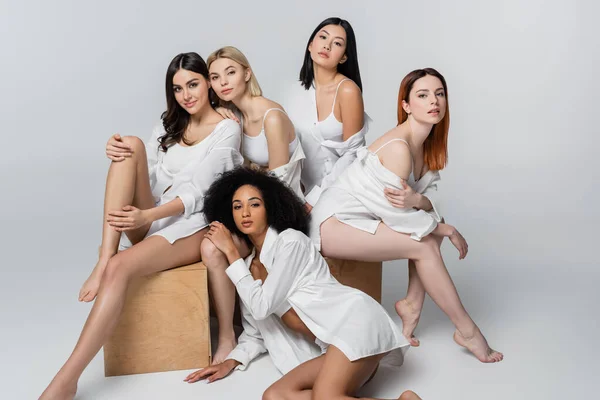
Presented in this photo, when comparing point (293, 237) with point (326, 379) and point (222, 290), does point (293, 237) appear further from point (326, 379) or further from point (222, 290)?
point (326, 379)

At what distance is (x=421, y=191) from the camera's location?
4719 mm

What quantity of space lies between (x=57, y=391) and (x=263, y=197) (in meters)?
1.31

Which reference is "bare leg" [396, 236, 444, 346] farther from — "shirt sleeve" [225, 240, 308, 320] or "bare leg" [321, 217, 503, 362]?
"shirt sleeve" [225, 240, 308, 320]

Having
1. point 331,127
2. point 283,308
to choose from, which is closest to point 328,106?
point 331,127

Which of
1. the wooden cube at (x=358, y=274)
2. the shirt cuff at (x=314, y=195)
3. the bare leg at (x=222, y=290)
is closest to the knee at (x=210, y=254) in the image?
the bare leg at (x=222, y=290)

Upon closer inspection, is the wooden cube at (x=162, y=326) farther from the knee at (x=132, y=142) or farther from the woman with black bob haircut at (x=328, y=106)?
the woman with black bob haircut at (x=328, y=106)

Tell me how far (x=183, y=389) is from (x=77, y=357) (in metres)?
0.53

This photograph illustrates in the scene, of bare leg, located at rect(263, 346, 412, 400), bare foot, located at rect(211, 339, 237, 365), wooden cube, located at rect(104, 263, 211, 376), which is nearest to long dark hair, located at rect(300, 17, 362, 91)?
wooden cube, located at rect(104, 263, 211, 376)

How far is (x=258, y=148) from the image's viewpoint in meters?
5.07

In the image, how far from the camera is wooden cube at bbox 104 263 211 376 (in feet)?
14.2

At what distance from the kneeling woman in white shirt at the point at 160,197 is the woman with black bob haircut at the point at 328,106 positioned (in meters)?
0.61

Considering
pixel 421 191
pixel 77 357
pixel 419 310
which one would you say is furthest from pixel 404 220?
pixel 77 357

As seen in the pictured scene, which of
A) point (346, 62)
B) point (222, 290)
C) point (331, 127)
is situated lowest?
point (222, 290)

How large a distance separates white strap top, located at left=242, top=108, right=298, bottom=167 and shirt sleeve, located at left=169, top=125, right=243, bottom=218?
0.25 meters
